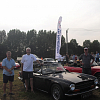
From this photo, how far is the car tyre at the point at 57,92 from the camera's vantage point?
3.90m

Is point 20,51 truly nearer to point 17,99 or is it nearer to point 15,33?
point 15,33

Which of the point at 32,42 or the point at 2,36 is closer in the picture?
the point at 32,42

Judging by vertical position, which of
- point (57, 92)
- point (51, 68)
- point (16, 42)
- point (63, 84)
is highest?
point (16, 42)

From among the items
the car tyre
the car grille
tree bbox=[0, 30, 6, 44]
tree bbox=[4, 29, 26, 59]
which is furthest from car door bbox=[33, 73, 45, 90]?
tree bbox=[0, 30, 6, 44]

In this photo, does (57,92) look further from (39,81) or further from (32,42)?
(32,42)

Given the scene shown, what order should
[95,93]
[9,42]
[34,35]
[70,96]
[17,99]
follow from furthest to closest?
Result: 1. [34,35]
2. [9,42]
3. [95,93]
4. [17,99]
5. [70,96]

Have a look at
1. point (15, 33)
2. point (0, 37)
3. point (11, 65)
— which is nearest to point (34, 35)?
point (15, 33)

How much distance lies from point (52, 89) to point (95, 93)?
1.92 meters

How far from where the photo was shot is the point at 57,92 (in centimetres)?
407

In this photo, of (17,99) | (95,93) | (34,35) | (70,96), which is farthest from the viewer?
(34,35)

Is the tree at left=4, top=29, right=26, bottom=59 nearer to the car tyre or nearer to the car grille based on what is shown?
the car tyre

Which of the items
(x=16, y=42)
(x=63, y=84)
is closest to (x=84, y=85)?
(x=63, y=84)

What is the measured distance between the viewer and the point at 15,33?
51.7 m

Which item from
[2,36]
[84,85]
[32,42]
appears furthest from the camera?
[2,36]
